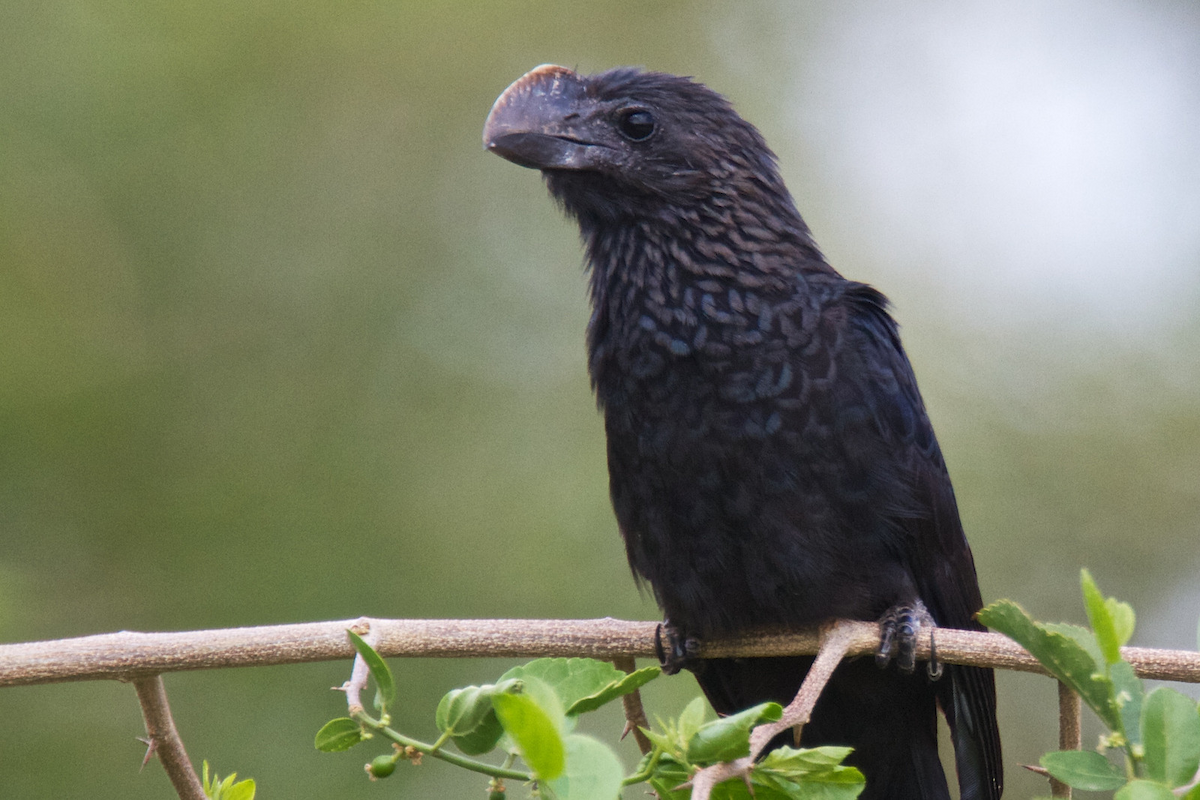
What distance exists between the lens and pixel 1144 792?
139 cm

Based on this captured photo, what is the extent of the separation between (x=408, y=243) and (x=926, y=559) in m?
3.68

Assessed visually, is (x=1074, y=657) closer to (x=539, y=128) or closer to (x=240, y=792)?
(x=240, y=792)

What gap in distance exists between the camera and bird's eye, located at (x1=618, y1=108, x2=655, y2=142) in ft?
11.1

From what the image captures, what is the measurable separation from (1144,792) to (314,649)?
4.41 feet

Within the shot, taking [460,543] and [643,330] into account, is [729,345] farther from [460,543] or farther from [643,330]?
[460,543]

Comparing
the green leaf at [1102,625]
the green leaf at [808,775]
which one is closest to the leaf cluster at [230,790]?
the green leaf at [808,775]

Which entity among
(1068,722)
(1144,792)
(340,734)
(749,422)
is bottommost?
(1144,792)

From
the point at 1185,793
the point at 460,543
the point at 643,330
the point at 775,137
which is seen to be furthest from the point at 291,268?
the point at 1185,793

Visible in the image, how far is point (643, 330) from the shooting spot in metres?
3.18

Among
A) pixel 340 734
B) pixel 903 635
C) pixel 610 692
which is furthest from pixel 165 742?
pixel 903 635

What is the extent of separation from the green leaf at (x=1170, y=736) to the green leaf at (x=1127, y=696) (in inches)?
3.2

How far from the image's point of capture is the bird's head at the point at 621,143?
130 inches

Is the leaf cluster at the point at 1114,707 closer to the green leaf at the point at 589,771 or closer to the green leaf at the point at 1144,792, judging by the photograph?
the green leaf at the point at 1144,792

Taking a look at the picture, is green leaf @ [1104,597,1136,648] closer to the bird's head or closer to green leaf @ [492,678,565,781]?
green leaf @ [492,678,565,781]
